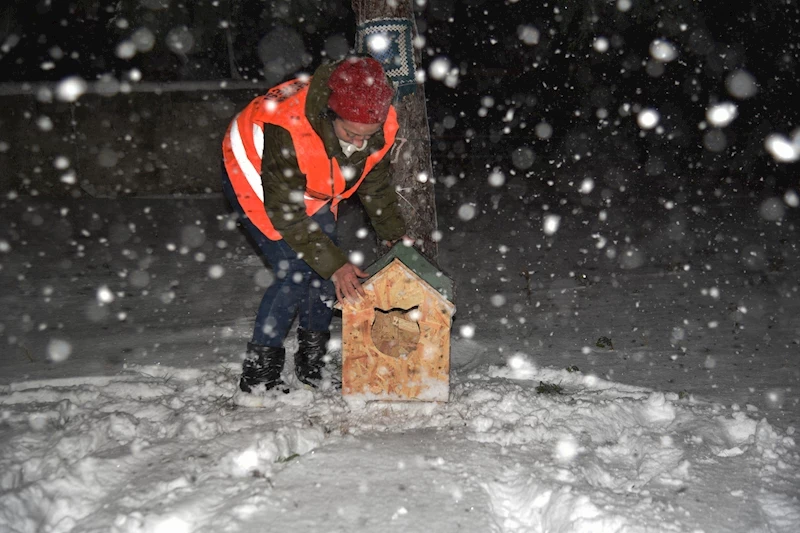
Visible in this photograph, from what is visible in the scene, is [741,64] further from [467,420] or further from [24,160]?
[24,160]

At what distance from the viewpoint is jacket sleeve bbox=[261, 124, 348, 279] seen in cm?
243

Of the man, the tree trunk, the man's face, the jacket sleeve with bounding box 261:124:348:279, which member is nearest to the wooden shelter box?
the man

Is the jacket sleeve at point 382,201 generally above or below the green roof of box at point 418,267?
above

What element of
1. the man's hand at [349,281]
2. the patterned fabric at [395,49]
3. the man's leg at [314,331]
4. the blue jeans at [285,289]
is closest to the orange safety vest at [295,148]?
the blue jeans at [285,289]

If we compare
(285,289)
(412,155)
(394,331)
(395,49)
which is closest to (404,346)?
(394,331)

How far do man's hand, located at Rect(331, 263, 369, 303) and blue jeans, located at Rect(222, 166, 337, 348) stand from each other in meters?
0.25

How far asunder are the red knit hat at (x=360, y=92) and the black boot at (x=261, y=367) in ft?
4.30

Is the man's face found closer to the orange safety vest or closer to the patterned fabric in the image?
the orange safety vest

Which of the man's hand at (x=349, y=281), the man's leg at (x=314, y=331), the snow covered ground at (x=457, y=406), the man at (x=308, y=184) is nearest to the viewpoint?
the snow covered ground at (x=457, y=406)

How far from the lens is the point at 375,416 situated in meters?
2.87

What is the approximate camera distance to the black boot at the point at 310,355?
316 cm

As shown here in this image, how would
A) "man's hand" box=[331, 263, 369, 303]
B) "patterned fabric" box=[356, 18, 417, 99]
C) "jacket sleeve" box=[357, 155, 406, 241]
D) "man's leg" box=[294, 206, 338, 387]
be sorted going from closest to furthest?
"man's hand" box=[331, 263, 369, 303] → "jacket sleeve" box=[357, 155, 406, 241] → "man's leg" box=[294, 206, 338, 387] → "patterned fabric" box=[356, 18, 417, 99]

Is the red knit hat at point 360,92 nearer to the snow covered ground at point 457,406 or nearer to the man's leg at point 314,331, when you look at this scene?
the man's leg at point 314,331

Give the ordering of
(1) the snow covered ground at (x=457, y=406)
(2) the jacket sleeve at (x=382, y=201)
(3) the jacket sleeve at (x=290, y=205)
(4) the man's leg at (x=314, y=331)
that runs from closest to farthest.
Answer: (1) the snow covered ground at (x=457, y=406) → (3) the jacket sleeve at (x=290, y=205) → (2) the jacket sleeve at (x=382, y=201) → (4) the man's leg at (x=314, y=331)
